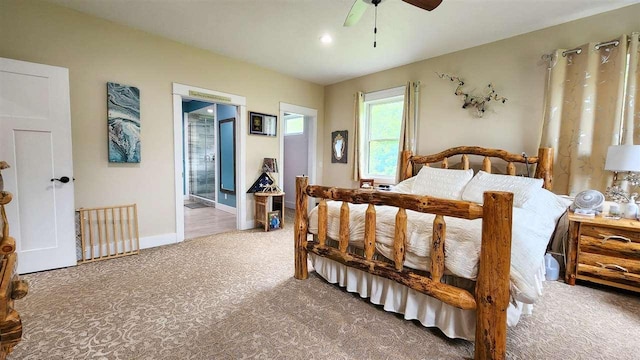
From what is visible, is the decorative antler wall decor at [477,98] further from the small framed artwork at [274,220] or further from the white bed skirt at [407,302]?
the small framed artwork at [274,220]

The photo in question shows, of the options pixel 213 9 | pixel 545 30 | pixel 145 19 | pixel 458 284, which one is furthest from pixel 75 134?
pixel 545 30

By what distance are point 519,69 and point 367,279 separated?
2.97 metres

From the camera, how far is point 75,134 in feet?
9.25

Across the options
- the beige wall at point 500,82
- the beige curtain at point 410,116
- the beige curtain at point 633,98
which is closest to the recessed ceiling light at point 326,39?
the beige wall at point 500,82

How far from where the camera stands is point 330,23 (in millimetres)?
2871

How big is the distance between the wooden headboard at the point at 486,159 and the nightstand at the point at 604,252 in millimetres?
527

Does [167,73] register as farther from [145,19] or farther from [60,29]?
[60,29]

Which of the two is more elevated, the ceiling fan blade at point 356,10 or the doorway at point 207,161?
Result: the ceiling fan blade at point 356,10

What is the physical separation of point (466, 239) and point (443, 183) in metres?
1.61

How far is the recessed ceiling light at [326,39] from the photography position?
317cm

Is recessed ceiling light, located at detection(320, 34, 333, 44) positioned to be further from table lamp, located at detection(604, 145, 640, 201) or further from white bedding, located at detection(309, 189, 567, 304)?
table lamp, located at detection(604, 145, 640, 201)

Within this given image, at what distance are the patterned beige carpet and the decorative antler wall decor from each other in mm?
2070

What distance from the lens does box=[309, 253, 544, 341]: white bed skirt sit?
166cm

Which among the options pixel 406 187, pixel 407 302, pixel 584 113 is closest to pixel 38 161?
pixel 407 302
